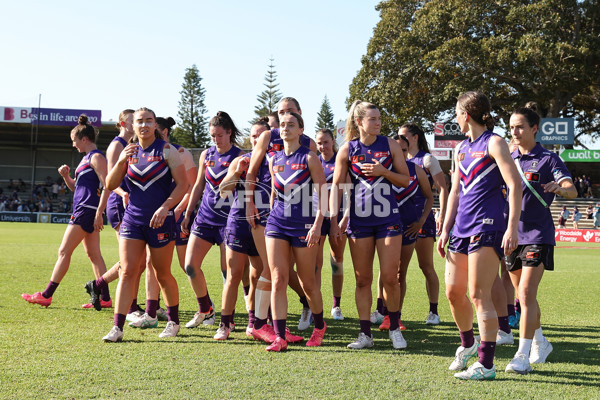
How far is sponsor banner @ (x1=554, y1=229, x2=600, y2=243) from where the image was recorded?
89.9 feet

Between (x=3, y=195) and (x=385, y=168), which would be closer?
(x=385, y=168)

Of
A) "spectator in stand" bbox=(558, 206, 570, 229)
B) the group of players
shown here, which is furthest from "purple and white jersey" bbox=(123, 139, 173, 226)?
"spectator in stand" bbox=(558, 206, 570, 229)

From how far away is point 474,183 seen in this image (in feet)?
15.4

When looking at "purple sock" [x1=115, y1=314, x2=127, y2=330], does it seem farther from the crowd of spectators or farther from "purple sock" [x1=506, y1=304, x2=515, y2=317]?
the crowd of spectators

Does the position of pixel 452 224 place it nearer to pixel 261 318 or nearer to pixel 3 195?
pixel 261 318

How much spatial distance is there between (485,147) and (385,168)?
1228mm

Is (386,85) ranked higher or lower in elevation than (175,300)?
higher

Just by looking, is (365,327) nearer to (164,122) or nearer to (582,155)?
(164,122)

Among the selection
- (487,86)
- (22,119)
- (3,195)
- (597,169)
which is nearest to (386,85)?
(487,86)

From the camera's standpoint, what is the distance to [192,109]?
69375 mm

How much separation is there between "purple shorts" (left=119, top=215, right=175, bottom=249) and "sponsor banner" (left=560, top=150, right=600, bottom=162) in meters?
37.9

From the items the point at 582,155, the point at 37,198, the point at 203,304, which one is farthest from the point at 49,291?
the point at 37,198

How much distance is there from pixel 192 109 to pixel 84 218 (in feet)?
207

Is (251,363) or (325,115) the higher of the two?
(325,115)
